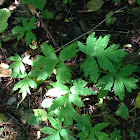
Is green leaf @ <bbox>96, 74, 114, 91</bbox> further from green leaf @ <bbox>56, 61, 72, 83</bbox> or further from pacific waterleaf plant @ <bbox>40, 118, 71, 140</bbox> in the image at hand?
pacific waterleaf plant @ <bbox>40, 118, 71, 140</bbox>

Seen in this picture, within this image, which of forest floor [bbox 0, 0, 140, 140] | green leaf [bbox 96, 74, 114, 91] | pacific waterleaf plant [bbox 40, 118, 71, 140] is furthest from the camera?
forest floor [bbox 0, 0, 140, 140]

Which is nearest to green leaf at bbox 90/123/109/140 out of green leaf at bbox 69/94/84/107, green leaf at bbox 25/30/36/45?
green leaf at bbox 69/94/84/107

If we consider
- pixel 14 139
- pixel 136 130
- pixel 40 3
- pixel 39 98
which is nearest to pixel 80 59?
pixel 39 98

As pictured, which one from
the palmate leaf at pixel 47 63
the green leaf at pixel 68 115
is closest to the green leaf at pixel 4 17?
the palmate leaf at pixel 47 63

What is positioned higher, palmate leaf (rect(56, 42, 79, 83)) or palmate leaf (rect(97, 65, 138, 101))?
palmate leaf (rect(56, 42, 79, 83))

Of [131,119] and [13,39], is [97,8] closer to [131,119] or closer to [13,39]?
[13,39]

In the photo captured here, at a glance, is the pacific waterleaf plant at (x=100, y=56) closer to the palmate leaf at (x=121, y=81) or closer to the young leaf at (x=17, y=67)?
the palmate leaf at (x=121, y=81)

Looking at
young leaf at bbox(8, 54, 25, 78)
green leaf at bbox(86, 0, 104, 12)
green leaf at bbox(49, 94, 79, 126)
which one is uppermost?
green leaf at bbox(86, 0, 104, 12)

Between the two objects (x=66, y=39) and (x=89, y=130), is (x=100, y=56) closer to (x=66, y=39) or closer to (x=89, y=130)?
(x=66, y=39)
